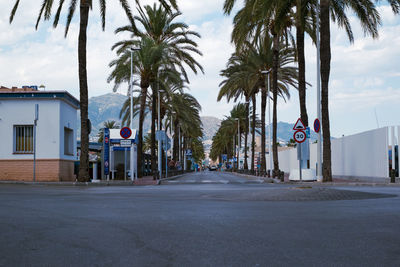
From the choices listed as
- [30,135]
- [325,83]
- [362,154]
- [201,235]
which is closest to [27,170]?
[30,135]

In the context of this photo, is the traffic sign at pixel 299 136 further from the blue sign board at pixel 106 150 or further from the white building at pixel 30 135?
the white building at pixel 30 135

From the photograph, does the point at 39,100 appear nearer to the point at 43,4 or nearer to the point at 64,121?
the point at 64,121

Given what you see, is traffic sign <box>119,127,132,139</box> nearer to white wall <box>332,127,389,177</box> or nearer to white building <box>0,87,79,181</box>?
white building <box>0,87,79,181</box>

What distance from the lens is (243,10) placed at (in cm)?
3522

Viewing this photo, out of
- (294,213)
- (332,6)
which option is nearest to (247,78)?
→ (332,6)

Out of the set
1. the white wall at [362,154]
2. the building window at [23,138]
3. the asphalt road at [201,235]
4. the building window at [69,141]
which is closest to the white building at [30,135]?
the building window at [23,138]

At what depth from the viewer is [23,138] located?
97.7ft

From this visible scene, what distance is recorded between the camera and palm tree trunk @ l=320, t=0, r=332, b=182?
27531 mm

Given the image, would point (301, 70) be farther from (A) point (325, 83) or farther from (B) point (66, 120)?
(B) point (66, 120)

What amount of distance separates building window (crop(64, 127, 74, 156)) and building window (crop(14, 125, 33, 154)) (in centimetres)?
238

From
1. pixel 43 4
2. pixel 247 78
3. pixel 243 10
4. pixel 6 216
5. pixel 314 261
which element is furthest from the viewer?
pixel 247 78

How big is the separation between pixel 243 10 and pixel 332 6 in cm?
690

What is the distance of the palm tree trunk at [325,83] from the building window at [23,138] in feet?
52.0

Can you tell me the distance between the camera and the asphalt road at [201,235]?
5551 mm
